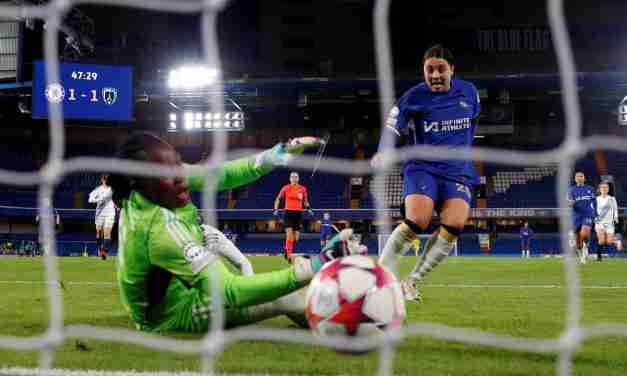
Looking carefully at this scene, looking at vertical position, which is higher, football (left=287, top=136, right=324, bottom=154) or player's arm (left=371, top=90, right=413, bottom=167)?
player's arm (left=371, top=90, right=413, bottom=167)

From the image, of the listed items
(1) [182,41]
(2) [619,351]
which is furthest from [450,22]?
(2) [619,351]

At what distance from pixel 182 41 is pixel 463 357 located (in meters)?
21.8

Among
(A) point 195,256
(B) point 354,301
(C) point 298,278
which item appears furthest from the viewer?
(A) point 195,256

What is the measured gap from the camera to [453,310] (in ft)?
13.6

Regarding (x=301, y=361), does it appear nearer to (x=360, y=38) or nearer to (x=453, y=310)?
(x=453, y=310)

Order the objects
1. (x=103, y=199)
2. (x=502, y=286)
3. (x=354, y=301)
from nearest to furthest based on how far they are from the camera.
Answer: (x=354, y=301) < (x=502, y=286) < (x=103, y=199)

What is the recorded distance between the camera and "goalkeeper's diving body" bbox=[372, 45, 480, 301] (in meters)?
4.02

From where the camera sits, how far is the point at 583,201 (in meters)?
10.9

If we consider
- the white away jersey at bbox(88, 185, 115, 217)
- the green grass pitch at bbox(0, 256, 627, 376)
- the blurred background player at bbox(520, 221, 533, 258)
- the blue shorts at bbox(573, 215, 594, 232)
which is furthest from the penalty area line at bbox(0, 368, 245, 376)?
the blurred background player at bbox(520, 221, 533, 258)

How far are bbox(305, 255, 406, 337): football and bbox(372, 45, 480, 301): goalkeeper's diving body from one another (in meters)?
1.79

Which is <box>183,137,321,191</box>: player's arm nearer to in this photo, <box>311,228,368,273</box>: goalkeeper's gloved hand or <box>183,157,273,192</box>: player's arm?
<box>183,157,273,192</box>: player's arm

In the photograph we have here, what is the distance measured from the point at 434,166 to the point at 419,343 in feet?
5.18

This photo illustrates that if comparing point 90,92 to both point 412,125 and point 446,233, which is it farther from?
point 446,233

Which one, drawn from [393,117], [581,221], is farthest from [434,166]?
[581,221]
